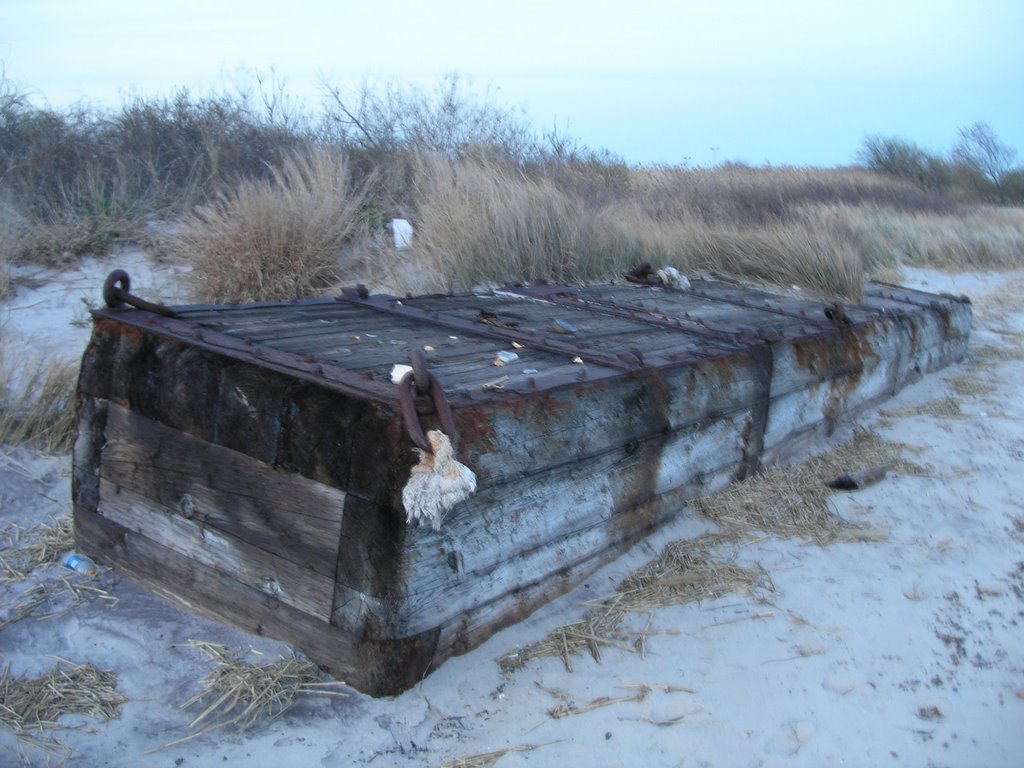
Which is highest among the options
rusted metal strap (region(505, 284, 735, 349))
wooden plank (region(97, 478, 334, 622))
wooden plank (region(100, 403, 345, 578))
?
rusted metal strap (region(505, 284, 735, 349))

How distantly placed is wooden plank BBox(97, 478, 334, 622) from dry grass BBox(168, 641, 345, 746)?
18 centimetres

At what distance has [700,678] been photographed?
268cm

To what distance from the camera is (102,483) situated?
300cm

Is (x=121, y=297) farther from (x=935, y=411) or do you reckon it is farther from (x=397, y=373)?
(x=935, y=411)

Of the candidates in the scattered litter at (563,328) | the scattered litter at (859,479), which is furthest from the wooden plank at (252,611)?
the scattered litter at (859,479)

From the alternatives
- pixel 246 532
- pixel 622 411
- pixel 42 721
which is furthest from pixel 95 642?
pixel 622 411

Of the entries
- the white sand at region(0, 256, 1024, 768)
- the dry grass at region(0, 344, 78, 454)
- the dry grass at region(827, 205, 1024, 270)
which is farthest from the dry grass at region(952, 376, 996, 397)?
the dry grass at region(0, 344, 78, 454)

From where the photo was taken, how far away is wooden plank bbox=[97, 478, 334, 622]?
2.47 m

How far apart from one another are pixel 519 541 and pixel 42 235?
5.42 m

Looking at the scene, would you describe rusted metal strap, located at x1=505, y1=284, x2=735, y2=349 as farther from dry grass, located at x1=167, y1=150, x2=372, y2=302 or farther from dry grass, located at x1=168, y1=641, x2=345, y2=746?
dry grass, located at x1=168, y1=641, x2=345, y2=746

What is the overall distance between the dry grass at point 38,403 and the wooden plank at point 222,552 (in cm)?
122

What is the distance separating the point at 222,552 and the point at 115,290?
1.01m

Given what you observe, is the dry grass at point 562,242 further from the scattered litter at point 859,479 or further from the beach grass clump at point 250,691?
the beach grass clump at point 250,691

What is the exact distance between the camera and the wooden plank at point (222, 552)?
97.3 inches
